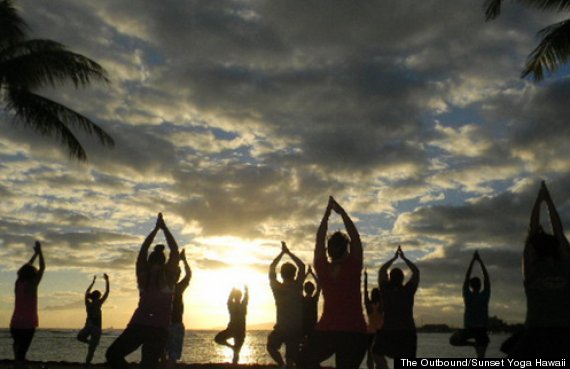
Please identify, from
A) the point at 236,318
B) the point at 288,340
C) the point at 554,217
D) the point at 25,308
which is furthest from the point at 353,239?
the point at 236,318

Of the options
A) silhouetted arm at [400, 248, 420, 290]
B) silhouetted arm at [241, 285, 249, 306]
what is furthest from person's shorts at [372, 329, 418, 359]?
silhouetted arm at [241, 285, 249, 306]

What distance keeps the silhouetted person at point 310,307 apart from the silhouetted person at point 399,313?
2.28 m

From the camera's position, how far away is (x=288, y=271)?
27.3 feet

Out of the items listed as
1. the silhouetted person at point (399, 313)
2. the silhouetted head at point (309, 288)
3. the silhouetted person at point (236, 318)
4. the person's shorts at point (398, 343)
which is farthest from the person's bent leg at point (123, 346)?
the silhouetted person at point (236, 318)

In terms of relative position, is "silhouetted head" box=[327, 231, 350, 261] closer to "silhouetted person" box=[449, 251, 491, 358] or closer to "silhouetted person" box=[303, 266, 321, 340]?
"silhouetted person" box=[303, 266, 321, 340]

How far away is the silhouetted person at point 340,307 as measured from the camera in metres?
4.77

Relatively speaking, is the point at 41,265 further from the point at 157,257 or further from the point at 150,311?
the point at 150,311

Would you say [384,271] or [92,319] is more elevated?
[384,271]

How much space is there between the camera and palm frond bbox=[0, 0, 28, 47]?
55.6 ft

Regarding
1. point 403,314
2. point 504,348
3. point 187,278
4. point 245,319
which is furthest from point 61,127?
point 504,348

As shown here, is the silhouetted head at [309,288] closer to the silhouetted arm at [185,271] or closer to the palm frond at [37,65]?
the silhouetted arm at [185,271]

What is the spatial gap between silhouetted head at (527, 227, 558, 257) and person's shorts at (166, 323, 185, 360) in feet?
22.4

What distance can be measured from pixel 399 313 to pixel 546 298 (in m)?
2.91

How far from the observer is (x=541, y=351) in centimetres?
460
